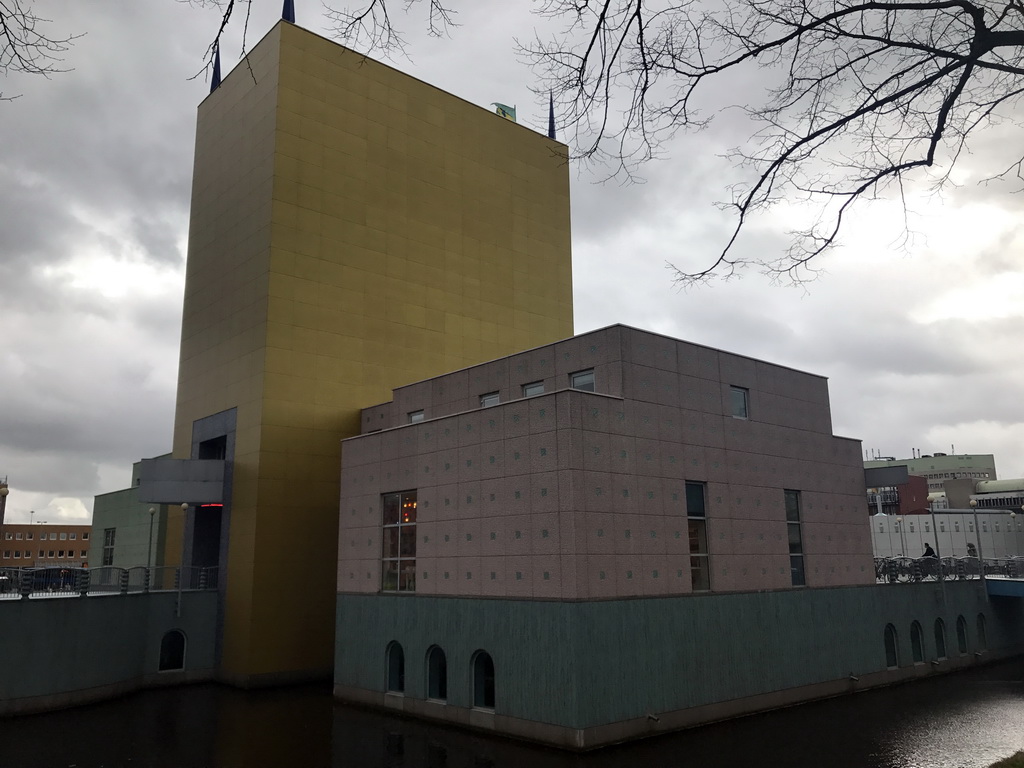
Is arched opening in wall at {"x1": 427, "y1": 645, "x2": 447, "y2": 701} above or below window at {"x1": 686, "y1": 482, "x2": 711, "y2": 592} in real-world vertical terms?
below

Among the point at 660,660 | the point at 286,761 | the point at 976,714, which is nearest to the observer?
the point at 286,761

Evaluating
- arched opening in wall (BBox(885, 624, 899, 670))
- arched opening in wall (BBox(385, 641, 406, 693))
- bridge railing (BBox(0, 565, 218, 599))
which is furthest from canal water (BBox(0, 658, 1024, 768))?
bridge railing (BBox(0, 565, 218, 599))

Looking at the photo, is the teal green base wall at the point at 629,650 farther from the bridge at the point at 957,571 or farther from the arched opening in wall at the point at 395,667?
the bridge at the point at 957,571

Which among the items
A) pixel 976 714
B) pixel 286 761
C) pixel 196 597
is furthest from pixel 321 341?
pixel 976 714

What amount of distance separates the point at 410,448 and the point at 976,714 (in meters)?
17.6

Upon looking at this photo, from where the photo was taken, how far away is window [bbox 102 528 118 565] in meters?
51.6

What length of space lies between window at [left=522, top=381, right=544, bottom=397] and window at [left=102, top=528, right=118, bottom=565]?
129 feet

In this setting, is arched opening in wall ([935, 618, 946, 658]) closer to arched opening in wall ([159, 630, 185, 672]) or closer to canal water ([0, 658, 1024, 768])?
canal water ([0, 658, 1024, 768])

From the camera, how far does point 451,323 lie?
34.4m

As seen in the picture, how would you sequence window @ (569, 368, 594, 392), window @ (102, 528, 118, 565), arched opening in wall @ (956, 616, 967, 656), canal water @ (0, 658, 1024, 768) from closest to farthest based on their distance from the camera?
canal water @ (0, 658, 1024, 768) → window @ (569, 368, 594, 392) → arched opening in wall @ (956, 616, 967, 656) → window @ (102, 528, 118, 565)

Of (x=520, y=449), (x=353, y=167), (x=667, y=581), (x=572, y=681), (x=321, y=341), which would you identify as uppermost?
(x=353, y=167)

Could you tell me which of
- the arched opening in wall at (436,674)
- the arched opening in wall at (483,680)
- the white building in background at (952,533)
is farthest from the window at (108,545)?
the white building in background at (952,533)

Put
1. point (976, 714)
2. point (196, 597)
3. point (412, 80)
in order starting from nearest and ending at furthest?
1. point (976, 714)
2. point (196, 597)
3. point (412, 80)

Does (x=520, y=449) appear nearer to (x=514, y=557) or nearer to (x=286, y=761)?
(x=514, y=557)
